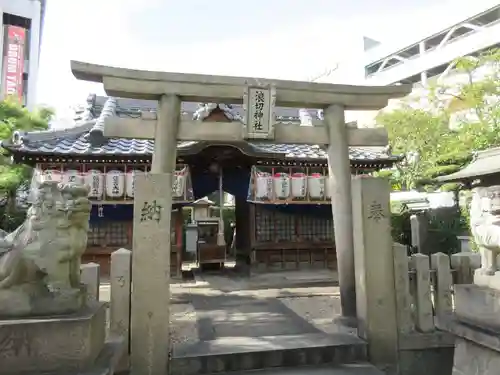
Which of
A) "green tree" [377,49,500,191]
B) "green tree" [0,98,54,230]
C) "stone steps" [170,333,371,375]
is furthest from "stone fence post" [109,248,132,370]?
"green tree" [377,49,500,191]

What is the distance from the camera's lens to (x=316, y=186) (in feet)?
39.7

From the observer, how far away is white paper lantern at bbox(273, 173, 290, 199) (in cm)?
1186

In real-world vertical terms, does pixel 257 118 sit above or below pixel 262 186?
above

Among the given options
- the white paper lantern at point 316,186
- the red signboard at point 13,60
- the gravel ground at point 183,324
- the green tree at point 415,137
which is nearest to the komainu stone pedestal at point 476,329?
the gravel ground at point 183,324

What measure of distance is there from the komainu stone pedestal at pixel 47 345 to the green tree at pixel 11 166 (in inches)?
348

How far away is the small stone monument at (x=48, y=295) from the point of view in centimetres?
338

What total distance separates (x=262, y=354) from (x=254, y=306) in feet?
10.2

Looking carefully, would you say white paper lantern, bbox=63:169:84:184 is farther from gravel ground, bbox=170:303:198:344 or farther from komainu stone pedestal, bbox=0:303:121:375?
komainu stone pedestal, bbox=0:303:121:375

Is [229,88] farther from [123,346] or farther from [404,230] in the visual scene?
[404,230]

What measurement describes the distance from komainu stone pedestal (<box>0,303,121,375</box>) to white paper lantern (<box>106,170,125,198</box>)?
7.72m

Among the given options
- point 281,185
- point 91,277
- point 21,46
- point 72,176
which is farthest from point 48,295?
point 21,46

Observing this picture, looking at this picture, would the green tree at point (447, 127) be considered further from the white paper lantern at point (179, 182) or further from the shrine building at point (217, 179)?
the white paper lantern at point (179, 182)

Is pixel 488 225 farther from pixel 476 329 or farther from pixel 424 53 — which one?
pixel 424 53

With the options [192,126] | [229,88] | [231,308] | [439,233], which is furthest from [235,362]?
A: [439,233]
